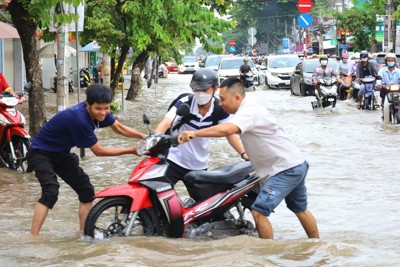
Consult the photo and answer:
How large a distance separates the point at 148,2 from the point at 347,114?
6938mm

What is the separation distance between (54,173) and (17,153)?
5073 millimetres

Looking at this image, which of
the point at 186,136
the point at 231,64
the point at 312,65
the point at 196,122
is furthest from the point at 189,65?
the point at 186,136

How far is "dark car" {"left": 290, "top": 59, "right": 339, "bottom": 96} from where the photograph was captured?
33062mm

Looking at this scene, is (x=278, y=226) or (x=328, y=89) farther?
(x=328, y=89)

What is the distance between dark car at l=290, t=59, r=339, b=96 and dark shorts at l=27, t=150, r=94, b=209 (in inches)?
972

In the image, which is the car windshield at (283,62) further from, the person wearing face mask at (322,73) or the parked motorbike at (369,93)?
the person wearing face mask at (322,73)

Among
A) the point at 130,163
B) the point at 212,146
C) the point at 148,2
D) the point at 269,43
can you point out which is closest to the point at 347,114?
the point at 148,2

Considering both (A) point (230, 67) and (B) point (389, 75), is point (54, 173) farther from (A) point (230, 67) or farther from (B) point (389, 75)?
(A) point (230, 67)

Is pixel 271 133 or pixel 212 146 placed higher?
pixel 271 133

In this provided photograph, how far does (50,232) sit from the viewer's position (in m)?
8.91

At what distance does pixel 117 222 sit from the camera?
786cm

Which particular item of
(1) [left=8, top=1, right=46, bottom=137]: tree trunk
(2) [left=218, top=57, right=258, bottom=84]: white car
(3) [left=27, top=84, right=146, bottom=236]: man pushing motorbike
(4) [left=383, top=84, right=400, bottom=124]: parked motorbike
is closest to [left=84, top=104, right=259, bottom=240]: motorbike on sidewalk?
(3) [left=27, top=84, right=146, bottom=236]: man pushing motorbike

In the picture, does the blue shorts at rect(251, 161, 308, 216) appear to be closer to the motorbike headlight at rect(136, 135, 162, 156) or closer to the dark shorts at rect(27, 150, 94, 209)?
the motorbike headlight at rect(136, 135, 162, 156)

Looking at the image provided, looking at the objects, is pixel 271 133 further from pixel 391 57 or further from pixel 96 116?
pixel 391 57
